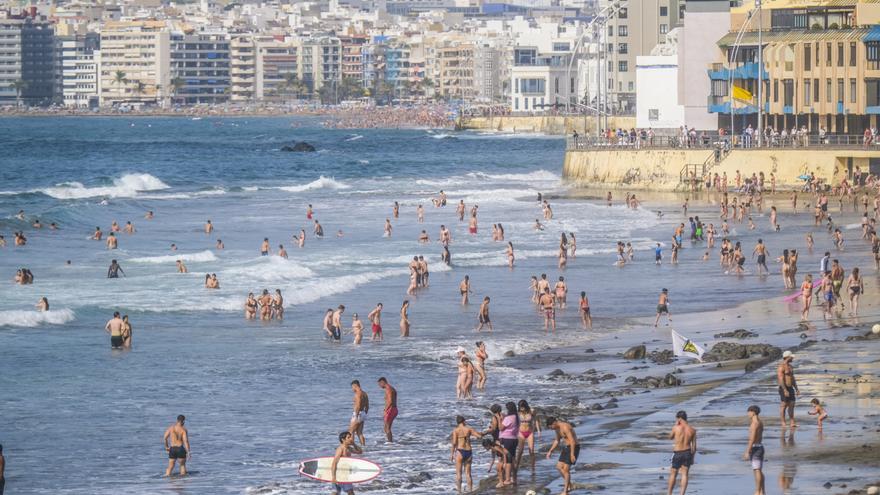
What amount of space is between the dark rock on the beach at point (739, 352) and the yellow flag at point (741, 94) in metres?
50.4


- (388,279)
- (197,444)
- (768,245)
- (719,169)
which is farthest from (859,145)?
(197,444)

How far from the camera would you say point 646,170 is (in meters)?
79.2

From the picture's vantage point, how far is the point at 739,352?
106 feet

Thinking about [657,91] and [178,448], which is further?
[657,91]

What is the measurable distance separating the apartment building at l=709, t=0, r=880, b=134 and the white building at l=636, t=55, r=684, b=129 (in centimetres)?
1397

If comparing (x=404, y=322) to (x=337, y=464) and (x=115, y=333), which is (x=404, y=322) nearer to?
(x=115, y=333)

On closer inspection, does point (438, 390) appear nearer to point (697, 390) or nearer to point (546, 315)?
point (697, 390)

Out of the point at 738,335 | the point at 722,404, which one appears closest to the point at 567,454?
the point at 722,404

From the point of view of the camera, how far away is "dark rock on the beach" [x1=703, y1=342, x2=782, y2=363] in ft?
105

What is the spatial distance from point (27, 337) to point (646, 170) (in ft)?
148

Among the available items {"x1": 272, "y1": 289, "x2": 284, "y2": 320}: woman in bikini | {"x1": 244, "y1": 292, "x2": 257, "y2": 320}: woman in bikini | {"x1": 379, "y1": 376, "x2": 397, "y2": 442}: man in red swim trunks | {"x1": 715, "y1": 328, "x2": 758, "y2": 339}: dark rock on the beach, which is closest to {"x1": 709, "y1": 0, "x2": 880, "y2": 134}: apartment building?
{"x1": 272, "y1": 289, "x2": 284, "y2": 320}: woman in bikini

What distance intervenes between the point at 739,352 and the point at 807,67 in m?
50.5

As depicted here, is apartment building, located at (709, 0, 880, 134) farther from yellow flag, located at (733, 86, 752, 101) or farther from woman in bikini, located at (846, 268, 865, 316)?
woman in bikini, located at (846, 268, 865, 316)

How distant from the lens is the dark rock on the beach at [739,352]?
32.1 m
